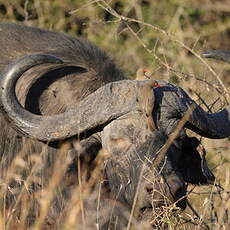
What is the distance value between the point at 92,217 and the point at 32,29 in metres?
1.87

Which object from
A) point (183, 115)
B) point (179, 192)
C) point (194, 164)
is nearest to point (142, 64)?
point (194, 164)

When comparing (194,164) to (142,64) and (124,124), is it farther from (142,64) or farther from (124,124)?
(142,64)

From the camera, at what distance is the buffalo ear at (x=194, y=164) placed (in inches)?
254

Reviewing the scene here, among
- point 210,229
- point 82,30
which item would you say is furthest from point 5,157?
point 82,30

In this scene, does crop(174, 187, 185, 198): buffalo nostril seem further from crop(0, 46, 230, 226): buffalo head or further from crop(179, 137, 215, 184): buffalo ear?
crop(179, 137, 215, 184): buffalo ear

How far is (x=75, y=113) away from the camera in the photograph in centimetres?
611

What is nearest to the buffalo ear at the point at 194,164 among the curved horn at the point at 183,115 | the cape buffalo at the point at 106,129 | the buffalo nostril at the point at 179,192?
the cape buffalo at the point at 106,129

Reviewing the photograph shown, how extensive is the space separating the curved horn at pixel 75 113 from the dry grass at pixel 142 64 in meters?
0.23

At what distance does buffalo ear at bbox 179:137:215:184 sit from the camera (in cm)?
646

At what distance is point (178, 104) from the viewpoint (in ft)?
20.4

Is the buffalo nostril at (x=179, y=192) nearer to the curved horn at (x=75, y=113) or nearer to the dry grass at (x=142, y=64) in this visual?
the dry grass at (x=142, y=64)

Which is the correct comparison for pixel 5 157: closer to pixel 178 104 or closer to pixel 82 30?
pixel 178 104

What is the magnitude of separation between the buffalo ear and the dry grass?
0.32 feet

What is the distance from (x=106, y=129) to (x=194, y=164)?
87 centimetres
